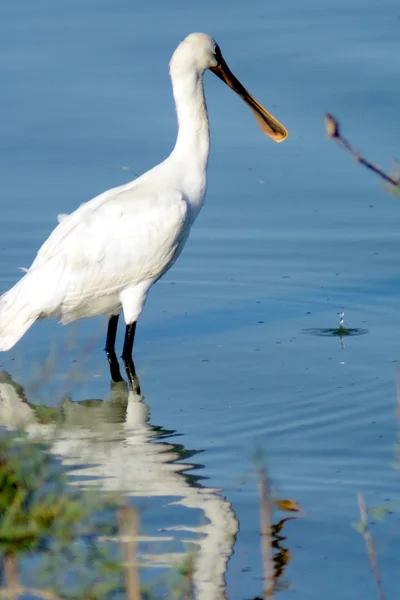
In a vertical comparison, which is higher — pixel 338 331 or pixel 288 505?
pixel 288 505

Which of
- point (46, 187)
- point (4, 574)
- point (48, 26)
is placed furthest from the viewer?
point (48, 26)

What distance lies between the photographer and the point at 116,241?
29.7ft

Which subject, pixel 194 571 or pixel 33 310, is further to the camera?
pixel 33 310

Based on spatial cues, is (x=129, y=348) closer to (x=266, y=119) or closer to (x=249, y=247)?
(x=266, y=119)

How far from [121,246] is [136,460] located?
7.15 ft

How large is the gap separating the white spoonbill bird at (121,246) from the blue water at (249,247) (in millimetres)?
327

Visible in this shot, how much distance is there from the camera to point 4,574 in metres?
5.25

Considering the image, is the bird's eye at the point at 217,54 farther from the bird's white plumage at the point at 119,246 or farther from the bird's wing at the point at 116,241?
the bird's wing at the point at 116,241

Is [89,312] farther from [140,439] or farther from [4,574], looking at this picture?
[4,574]

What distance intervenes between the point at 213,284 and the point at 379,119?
3.44 m

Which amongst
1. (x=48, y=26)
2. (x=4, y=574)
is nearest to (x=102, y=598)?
(x=4, y=574)

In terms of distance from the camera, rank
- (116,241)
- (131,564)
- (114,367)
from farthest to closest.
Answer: (114,367), (116,241), (131,564)

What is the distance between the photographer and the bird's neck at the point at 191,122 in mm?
9180

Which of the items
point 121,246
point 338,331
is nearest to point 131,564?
point 121,246
